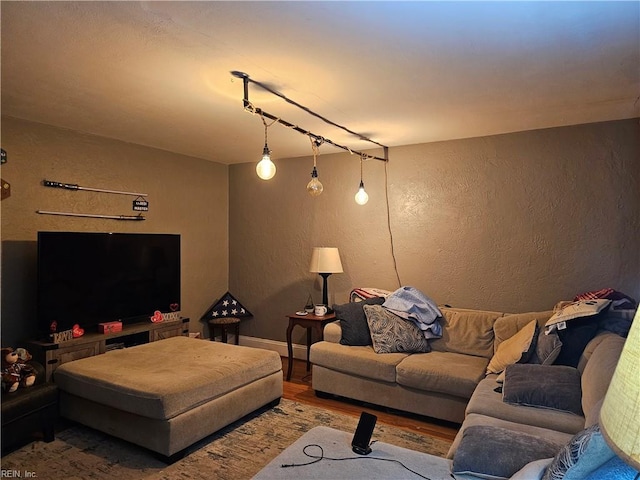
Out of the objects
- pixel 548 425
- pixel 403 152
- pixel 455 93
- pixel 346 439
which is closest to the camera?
pixel 346 439

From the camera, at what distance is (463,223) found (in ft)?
13.0

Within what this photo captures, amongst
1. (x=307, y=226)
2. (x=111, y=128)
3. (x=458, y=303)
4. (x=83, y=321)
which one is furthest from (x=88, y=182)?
(x=458, y=303)

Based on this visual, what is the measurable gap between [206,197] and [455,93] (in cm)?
340

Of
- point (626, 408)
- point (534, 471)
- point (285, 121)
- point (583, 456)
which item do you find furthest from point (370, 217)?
point (626, 408)

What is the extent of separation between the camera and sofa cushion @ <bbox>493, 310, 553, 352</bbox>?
326 centimetres

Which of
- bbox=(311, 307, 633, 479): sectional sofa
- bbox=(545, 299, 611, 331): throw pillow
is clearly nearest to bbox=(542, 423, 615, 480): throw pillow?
bbox=(311, 307, 633, 479): sectional sofa

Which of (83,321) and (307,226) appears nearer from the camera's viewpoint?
(83,321)

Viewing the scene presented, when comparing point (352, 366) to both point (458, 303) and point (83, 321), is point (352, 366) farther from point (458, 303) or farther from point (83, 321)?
point (83, 321)

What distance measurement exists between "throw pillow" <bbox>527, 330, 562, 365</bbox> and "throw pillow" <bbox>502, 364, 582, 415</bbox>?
151 mm

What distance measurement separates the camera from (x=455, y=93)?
270cm

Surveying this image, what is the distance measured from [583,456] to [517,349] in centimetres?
186

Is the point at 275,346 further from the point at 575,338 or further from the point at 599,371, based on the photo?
the point at 599,371

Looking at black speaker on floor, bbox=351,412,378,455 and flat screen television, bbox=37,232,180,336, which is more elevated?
flat screen television, bbox=37,232,180,336

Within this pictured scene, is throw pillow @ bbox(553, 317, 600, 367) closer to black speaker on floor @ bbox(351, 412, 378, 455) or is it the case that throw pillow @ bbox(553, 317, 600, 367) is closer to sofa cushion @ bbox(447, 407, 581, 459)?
sofa cushion @ bbox(447, 407, 581, 459)
